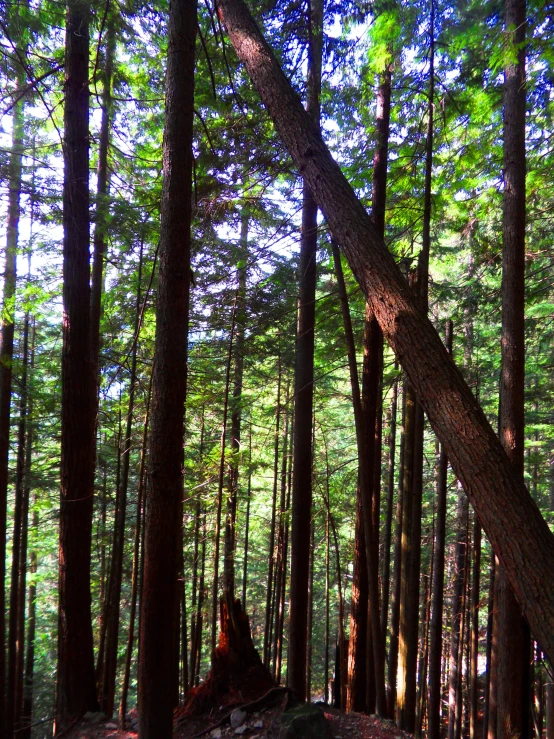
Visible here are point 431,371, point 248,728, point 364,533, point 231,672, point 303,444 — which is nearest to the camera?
point 431,371

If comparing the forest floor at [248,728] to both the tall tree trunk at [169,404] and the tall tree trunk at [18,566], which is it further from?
the tall tree trunk at [18,566]

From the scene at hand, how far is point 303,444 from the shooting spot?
8.43m

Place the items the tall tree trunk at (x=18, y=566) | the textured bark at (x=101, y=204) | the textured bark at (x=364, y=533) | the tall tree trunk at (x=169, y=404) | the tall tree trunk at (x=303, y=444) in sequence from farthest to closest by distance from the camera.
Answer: the tall tree trunk at (x=18, y=566) → the tall tree trunk at (x=303, y=444) → the textured bark at (x=101, y=204) → the textured bark at (x=364, y=533) → the tall tree trunk at (x=169, y=404)

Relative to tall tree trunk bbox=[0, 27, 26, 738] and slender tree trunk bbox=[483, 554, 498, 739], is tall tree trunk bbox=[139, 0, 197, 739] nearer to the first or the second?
tall tree trunk bbox=[0, 27, 26, 738]

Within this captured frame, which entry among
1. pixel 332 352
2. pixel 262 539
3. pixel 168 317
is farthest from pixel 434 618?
pixel 262 539

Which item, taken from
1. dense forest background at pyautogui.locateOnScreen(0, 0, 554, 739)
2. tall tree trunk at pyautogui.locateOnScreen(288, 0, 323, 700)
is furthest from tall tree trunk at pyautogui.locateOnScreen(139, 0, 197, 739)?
tall tree trunk at pyautogui.locateOnScreen(288, 0, 323, 700)

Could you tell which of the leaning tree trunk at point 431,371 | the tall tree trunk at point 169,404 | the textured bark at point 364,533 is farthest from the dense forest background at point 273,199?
the leaning tree trunk at point 431,371

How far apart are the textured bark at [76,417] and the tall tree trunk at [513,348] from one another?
218 inches

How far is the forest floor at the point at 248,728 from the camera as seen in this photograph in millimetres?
5059

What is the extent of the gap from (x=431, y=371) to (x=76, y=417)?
5.03m

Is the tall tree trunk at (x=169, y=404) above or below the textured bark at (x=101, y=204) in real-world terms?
below

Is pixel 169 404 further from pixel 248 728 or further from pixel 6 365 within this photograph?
pixel 6 365

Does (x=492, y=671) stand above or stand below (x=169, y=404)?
below

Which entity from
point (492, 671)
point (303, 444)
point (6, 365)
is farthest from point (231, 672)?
point (492, 671)
